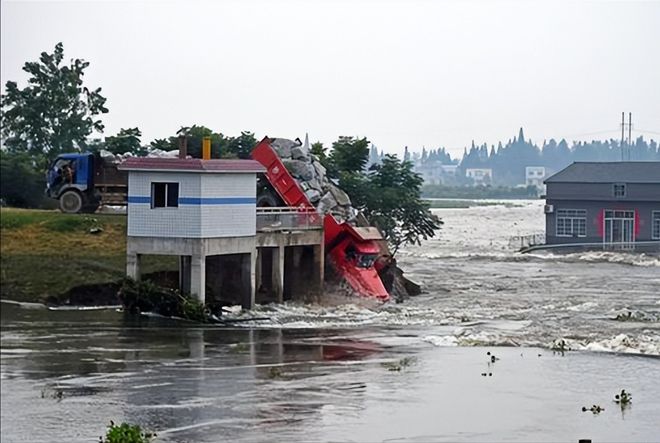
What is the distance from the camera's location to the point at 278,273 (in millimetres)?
40844

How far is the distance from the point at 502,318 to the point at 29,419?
22699 mm

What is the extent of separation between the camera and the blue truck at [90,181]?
145 feet

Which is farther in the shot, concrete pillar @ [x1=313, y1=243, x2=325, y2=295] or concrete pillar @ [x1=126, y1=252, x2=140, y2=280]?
concrete pillar @ [x1=313, y1=243, x2=325, y2=295]

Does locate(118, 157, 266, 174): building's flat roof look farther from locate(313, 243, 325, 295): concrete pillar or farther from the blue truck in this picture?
the blue truck

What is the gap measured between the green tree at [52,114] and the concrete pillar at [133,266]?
21.8 m

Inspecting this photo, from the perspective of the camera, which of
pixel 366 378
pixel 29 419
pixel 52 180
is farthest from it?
pixel 52 180

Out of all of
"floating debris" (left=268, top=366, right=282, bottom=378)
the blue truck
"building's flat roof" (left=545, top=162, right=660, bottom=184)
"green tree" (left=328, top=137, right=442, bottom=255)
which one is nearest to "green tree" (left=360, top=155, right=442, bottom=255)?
"green tree" (left=328, top=137, right=442, bottom=255)

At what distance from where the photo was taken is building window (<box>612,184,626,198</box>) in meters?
75.4

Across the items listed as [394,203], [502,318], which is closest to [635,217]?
[394,203]

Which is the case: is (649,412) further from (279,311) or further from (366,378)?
(279,311)

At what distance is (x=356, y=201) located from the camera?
183ft

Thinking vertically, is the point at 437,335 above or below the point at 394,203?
below

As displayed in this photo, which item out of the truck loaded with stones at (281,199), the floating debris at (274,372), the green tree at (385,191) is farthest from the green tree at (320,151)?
the floating debris at (274,372)

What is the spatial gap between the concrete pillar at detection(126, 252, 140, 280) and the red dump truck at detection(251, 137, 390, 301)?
9083 millimetres
